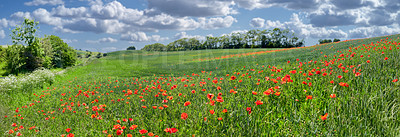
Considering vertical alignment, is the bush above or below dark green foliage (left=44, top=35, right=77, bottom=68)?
below

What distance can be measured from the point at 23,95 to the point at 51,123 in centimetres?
1017

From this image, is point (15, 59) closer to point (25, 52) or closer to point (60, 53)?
point (25, 52)

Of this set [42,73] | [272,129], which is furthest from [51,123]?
[42,73]

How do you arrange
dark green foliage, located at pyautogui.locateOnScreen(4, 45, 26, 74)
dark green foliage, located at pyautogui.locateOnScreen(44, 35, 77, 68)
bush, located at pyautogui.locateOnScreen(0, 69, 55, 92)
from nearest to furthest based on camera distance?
bush, located at pyautogui.locateOnScreen(0, 69, 55, 92)
dark green foliage, located at pyautogui.locateOnScreen(4, 45, 26, 74)
dark green foliage, located at pyautogui.locateOnScreen(44, 35, 77, 68)

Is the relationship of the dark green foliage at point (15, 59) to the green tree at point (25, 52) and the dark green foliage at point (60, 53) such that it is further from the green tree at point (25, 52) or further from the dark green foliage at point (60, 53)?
the dark green foliage at point (60, 53)

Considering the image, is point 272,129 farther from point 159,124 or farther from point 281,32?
point 281,32

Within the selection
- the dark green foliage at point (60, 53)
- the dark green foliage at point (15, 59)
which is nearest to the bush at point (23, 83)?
the dark green foliage at point (15, 59)

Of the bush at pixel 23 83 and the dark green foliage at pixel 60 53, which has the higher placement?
the dark green foliage at pixel 60 53

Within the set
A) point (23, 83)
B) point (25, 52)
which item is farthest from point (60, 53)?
point (23, 83)

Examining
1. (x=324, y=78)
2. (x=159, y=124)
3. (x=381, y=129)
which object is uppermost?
(x=324, y=78)

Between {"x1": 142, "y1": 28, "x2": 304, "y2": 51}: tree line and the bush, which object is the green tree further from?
{"x1": 142, "y1": 28, "x2": 304, "y2": 51}: tree line

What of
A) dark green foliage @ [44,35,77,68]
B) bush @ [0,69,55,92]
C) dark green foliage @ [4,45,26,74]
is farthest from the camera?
dark green foliage @ [44,35,77,68]

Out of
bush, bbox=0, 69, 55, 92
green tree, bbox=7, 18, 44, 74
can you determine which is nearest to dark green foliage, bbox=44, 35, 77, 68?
green tree, bbox=7, 18, 44, 74

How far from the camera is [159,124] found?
424 cm
